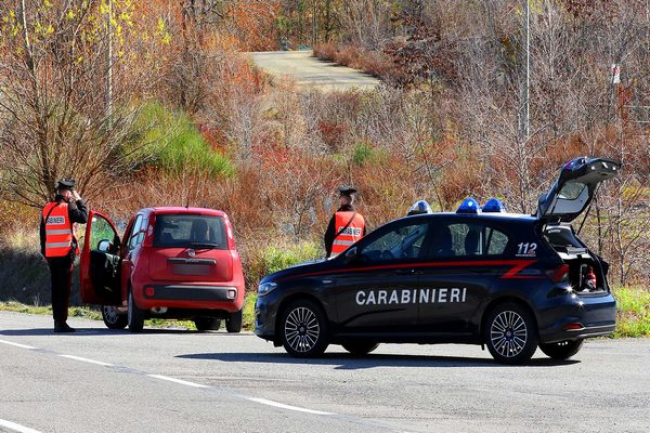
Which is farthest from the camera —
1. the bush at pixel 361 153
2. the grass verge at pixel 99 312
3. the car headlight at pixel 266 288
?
the bush at pixel 361 153

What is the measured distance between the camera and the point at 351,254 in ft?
46.8

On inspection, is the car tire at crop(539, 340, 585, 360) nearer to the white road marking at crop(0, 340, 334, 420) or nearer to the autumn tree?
the white road marking at crop(0, 340, 334, 420)

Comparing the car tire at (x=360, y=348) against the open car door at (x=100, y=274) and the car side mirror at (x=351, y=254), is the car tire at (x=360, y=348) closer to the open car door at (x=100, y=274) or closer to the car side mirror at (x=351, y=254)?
the car side mirror at (x=351, y=254)

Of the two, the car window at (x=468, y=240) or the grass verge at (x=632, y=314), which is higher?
the car window at (x=468, y=240)

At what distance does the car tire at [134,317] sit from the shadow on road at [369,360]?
11.4 feet

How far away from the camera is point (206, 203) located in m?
30.0

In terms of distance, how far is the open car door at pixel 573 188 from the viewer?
1352 cm

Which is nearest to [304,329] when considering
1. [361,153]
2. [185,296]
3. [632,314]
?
[185,296]

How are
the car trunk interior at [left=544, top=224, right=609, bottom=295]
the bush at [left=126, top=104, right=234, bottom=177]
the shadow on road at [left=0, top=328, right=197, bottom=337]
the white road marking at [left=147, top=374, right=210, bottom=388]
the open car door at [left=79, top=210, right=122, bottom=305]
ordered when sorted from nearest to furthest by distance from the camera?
1. the white road marking at [left=147, top=374, right=210, bottom=388]
2. the car trunk interior at [left=544, top=224, right=609, bottom=295]
3. the shadow on road at [left=0, top=328, right=197, bottom=337]
4. the open car door at [left=79, top=210, right=122, bottom=305]
5. the bush at [left=126, top=104, right=234, bottom=177]

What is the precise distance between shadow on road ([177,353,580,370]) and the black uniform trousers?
396 centimetres

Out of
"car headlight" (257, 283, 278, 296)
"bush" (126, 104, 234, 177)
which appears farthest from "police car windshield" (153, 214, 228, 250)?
"bush" (126, 104, 234, 177)

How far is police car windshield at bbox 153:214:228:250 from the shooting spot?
18.0m

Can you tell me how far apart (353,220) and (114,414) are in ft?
29.8

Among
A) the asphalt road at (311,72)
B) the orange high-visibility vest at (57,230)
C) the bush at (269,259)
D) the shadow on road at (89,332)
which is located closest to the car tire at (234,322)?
the shadow on road at (89,332)
